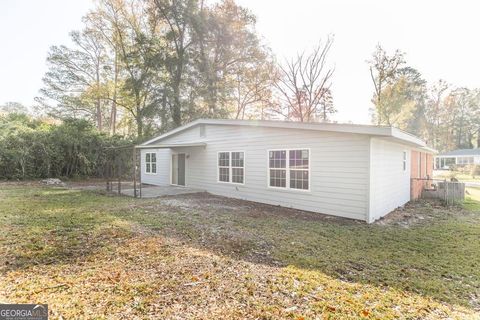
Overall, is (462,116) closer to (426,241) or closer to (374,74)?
(374,74)

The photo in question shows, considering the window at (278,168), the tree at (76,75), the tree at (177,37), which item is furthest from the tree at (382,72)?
the tree at (76,75)

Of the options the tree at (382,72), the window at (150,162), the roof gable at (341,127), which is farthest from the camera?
the tree at (382,72)

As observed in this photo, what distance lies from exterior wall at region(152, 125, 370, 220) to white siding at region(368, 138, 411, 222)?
32 cm

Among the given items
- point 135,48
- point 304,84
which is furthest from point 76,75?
point 304,84

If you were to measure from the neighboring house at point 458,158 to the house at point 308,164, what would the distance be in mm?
27952

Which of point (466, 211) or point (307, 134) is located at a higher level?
point (307, 134)

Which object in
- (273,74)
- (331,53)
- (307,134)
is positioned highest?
(331,53)

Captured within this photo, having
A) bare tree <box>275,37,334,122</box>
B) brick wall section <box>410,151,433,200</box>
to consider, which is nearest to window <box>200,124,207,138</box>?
brick wall section <box>410,151,433,200</box>

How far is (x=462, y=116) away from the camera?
4012 cm

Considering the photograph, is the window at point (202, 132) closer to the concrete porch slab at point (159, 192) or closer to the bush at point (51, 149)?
the concrete porch slab at point (159, 192)

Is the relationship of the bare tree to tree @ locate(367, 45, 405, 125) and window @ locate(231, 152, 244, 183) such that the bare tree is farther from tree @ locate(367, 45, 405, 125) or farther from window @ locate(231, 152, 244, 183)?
window @ locate(231, 152, 244, 183)

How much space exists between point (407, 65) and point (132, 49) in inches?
1039

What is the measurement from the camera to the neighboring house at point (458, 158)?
31.9 m

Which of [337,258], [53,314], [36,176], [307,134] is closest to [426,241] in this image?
[337,258]
